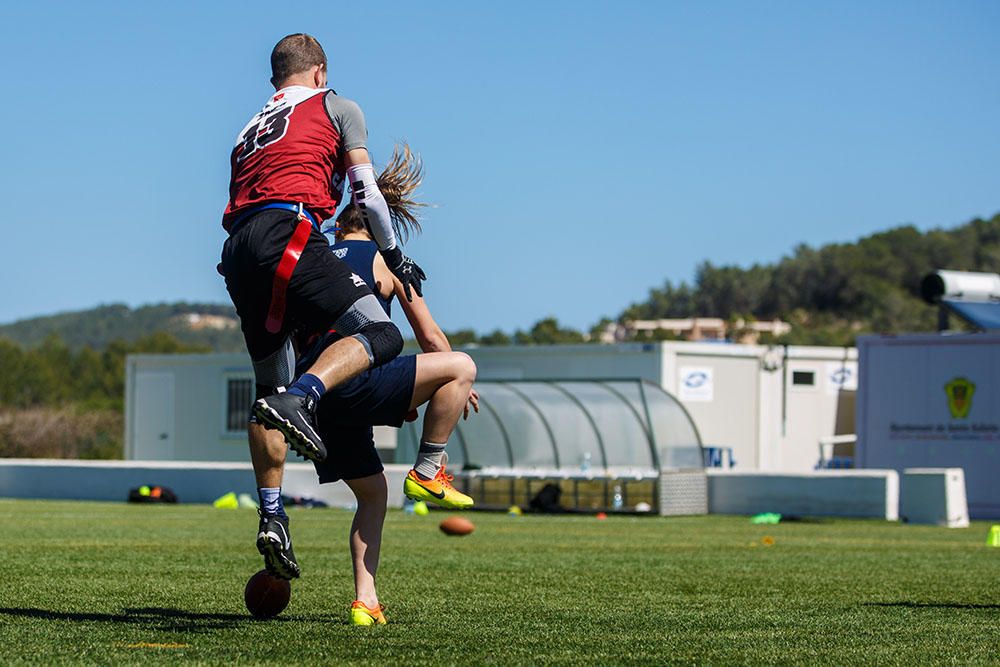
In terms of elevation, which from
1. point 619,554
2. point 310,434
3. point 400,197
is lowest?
point 619,554

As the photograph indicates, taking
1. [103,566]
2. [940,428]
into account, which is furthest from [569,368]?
[103,566]

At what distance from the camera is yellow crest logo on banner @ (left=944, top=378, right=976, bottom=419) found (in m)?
28.4

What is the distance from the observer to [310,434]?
228 inches

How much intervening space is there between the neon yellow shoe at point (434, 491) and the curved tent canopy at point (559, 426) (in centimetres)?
2100

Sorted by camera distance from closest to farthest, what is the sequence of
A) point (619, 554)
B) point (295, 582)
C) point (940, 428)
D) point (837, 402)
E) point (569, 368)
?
1. point (295, 582)
2. point (619, 554)
3. point (940, 428)
4. point (569, 368)
5. point (837, 402)

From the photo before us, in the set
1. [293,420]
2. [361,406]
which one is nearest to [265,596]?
[361,406]

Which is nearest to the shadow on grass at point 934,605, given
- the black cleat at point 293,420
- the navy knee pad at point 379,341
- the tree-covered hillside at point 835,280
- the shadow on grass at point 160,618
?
the shadow on grass at point 160,618

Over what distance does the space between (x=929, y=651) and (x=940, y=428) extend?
23823mm

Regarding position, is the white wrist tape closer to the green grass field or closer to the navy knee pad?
the navy knee pad

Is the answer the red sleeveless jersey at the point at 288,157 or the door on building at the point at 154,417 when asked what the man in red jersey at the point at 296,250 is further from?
the door on building at the point at 154,417

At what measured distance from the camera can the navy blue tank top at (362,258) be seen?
6824 millimetres

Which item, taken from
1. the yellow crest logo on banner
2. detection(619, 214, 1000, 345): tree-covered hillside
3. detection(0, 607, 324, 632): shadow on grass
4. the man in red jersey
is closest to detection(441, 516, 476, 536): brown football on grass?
detection(0, 607, 324, 632): shadow on grass

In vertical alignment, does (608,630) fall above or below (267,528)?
below

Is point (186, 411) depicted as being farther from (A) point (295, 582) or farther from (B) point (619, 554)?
(A) point (295, 582)
